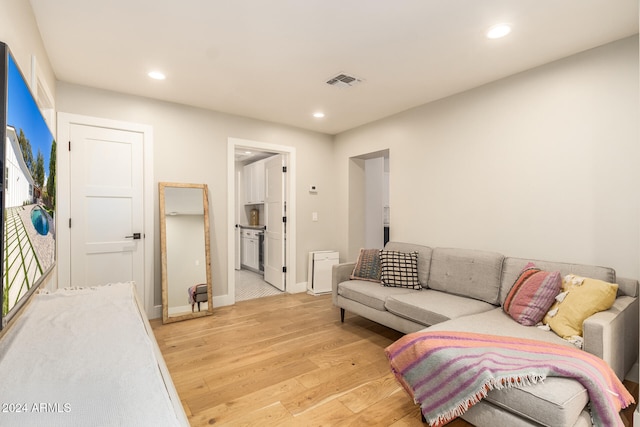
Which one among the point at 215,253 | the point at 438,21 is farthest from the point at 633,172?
the point at 215,253

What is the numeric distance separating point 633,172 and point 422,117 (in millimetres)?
1975

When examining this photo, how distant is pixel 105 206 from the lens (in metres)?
3.31

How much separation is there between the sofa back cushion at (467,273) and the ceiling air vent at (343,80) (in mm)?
1878

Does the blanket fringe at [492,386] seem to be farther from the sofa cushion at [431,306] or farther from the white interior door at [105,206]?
the white interior door at [105,206]

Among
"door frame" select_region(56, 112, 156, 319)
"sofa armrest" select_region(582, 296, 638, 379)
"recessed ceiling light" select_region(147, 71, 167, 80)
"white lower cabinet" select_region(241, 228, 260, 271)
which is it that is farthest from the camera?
"white lower cabinet" select_region(241, 228, 260, 271)

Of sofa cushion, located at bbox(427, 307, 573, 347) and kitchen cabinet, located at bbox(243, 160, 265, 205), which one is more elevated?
kitchen cabinet, located at bbox(243, 160, 265, 205)

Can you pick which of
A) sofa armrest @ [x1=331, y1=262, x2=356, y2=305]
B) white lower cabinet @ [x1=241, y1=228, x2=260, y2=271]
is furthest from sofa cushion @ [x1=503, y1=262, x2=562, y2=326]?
white lower cabinet @ [x1=241, y1=228, x2=260, y2=271]

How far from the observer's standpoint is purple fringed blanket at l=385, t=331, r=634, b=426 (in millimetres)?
1487

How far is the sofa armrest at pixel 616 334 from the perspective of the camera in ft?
5.68

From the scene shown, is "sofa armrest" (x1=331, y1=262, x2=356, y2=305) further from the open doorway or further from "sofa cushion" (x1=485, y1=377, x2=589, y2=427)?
"sofa cushion" (x1=485, y1=377, x2=589, y2=427)

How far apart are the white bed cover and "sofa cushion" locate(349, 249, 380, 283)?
2405 millimetres

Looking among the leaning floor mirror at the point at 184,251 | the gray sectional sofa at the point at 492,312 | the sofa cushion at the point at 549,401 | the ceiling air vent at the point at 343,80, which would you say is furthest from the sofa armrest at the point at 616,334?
the leaning floor mirror at the point at 184,251

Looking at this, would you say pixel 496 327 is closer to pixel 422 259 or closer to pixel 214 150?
pixel 422 259

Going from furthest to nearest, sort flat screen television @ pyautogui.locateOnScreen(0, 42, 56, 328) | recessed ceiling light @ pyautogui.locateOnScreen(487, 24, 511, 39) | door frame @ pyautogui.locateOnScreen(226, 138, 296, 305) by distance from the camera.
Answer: door frame @ pyautogui.locateOnScreen(226, 138, 296, 305), recessed ceiling light @ pyautogui.locateOnScreen(487, 24, 511, 39), flat screen television @ pyautogui.locateOnScreen(0, 42, 56, 328)
